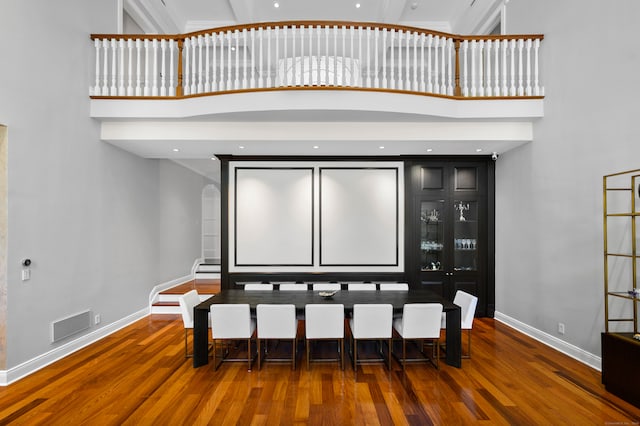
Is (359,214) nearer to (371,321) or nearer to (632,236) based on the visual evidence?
(371,321)

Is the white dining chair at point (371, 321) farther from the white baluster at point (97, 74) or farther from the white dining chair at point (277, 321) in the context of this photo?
the white baluster at point (97, 74)

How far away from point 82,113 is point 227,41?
2177mm

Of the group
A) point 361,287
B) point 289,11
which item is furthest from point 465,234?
point 289,11

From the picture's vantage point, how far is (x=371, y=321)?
367 centimetres

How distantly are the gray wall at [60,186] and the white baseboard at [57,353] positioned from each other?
7 cm

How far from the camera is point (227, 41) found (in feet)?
15.0

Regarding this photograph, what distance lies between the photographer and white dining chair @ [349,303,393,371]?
3.65 metres

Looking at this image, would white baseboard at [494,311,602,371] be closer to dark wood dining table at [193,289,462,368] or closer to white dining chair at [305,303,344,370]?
dark wood dining table at [193,289,462,368]

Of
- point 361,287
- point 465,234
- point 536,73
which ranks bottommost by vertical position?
point 361,287

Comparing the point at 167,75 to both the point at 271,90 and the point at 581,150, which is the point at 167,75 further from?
the point at 581,150

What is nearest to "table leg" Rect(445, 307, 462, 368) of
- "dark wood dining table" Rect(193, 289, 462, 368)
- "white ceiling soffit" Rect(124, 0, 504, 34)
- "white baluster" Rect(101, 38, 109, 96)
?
"dark wood dining table" Rect(193, 289, 462, 368)

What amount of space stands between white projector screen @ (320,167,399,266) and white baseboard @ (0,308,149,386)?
3.60 meters

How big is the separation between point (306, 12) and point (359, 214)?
3.89 meters

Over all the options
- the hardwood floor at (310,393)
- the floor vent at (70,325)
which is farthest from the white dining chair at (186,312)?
the floor vent at (70,325)
